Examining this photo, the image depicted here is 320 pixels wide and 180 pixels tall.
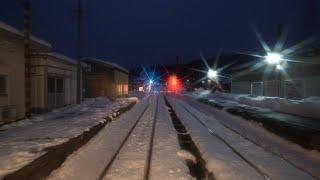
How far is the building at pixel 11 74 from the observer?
18531mm

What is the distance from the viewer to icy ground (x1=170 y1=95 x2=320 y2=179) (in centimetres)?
905

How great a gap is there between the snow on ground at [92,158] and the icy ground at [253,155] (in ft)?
9.90

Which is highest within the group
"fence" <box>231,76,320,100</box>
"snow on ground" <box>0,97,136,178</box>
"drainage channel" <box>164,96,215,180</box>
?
"fence" <box>231,76,320,100</box>

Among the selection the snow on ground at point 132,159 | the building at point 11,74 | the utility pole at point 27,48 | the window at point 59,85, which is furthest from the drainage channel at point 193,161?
the window at point 59,85

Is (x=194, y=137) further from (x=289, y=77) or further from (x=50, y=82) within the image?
(x=289, y=77)

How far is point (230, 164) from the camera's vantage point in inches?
392

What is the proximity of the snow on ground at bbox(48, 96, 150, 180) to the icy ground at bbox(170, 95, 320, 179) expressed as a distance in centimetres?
302

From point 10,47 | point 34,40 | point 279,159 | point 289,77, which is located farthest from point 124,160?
point 289,77

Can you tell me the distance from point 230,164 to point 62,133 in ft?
23.9

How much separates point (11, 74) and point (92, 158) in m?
10.9

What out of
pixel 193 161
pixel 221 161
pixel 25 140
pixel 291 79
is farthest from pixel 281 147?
pixel 291 79

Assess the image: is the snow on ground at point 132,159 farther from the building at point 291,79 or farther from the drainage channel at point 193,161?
the building at point 291,79

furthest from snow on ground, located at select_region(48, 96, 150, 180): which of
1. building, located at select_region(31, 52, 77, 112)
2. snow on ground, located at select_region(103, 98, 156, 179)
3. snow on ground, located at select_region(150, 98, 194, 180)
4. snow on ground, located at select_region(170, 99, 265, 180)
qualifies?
building, located at select_region(31, 52, 77, 112)

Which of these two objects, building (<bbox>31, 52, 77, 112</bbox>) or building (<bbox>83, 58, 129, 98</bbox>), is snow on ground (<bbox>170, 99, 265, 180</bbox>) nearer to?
building (<bbox>31, 52, 77, 112</bbox>)
